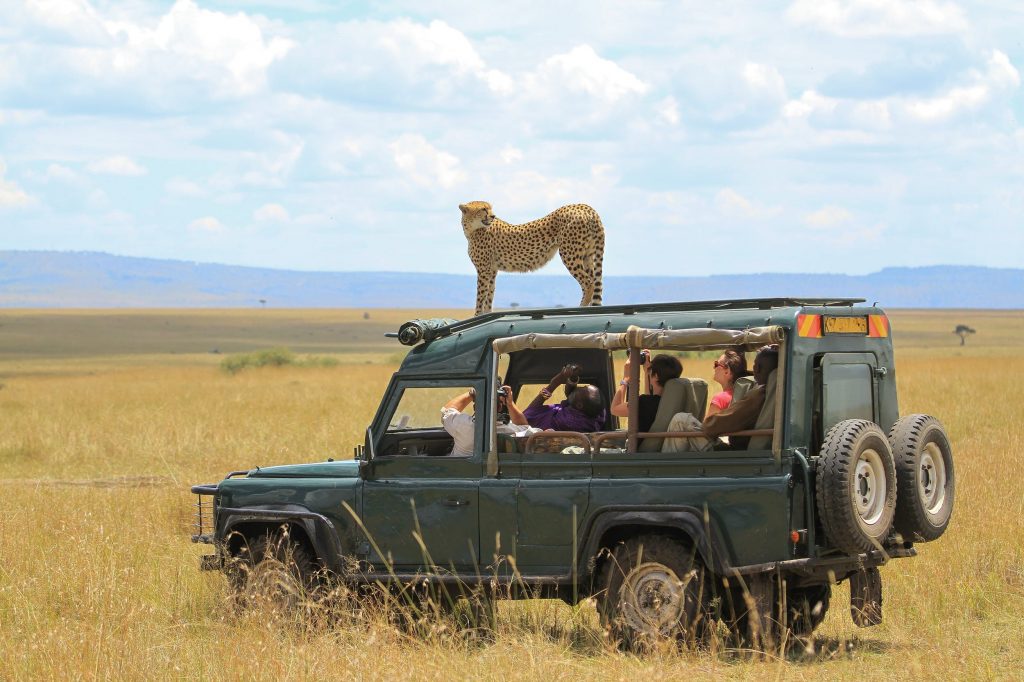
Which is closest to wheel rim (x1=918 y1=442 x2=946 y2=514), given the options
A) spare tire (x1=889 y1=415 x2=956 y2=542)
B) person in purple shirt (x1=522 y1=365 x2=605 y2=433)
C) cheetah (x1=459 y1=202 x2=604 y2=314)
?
spare tire (x1=889 y1=415 x2=956 y2=542)

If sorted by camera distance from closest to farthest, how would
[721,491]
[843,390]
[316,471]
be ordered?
[721,491] < [843,390] < [316,471]

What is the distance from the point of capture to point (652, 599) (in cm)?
809

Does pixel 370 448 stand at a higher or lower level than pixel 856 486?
higher

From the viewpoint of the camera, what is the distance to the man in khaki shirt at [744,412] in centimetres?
800

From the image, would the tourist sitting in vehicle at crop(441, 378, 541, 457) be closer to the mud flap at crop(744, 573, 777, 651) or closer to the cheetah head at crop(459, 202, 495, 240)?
the mud flap at crop(744, 573, 777, 651)

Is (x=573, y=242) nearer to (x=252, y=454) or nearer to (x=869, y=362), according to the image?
(x=869, y=362)

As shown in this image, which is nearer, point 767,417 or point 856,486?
point 856,486

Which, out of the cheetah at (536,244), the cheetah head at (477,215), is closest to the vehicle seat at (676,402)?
the cheetah at (536,244)

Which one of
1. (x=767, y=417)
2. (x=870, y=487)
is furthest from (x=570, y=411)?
(x=870, y=487)

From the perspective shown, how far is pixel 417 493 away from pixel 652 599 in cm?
158

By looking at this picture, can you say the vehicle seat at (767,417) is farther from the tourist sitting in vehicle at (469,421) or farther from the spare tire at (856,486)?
the tourist sitting in vehicle at (469,421)

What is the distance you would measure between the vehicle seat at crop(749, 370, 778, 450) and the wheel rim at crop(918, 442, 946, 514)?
1147mm

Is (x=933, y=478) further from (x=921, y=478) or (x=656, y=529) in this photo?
(x=656, y=529)

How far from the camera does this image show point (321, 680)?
7.29m
